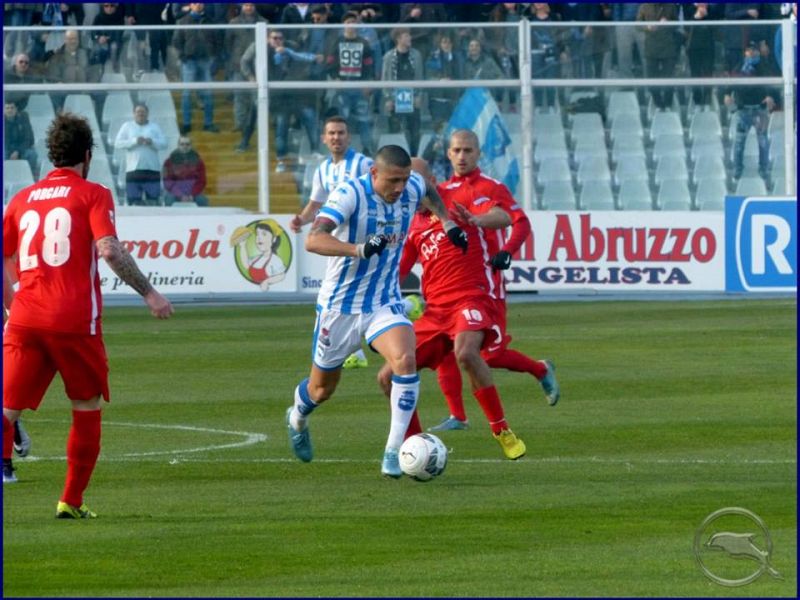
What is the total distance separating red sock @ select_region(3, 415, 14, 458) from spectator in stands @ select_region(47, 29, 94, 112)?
16931 mm

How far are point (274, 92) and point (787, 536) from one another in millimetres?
19190

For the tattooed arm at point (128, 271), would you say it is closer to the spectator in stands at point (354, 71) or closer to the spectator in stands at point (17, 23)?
the spectator in stands at point (354, 71)

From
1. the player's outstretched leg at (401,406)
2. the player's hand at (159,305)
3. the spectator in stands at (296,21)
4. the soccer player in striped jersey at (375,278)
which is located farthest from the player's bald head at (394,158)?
the spectator in stands at (296,21)

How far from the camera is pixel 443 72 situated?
26.8 metres

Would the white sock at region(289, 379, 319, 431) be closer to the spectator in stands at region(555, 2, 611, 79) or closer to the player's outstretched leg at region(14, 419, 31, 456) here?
the player's outstretched leg at region(14, 419, 31, 456)

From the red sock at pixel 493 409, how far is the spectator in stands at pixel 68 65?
16.2 meters

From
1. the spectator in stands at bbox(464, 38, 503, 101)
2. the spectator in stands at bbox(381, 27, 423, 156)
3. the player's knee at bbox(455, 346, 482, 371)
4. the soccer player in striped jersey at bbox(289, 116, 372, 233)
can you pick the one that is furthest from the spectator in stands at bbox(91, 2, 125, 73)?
the player's knee at bbox(455, 346, 482, 371)

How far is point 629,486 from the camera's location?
1016 centimetres

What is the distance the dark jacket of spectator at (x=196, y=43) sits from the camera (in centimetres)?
2652

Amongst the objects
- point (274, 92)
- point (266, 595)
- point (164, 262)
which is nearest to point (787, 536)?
point (266, 595)

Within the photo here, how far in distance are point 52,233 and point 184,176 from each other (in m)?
17.6

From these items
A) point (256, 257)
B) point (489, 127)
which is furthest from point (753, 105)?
point (256, 257)

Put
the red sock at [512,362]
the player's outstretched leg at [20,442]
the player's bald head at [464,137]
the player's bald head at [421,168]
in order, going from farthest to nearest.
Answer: the red sock at [512,362] → the player's bald head at [464,137] → the player's bald head at [421,168] → the player's outstretched leg at [20,442]

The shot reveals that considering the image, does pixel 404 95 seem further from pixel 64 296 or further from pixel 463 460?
pixel 64 296
